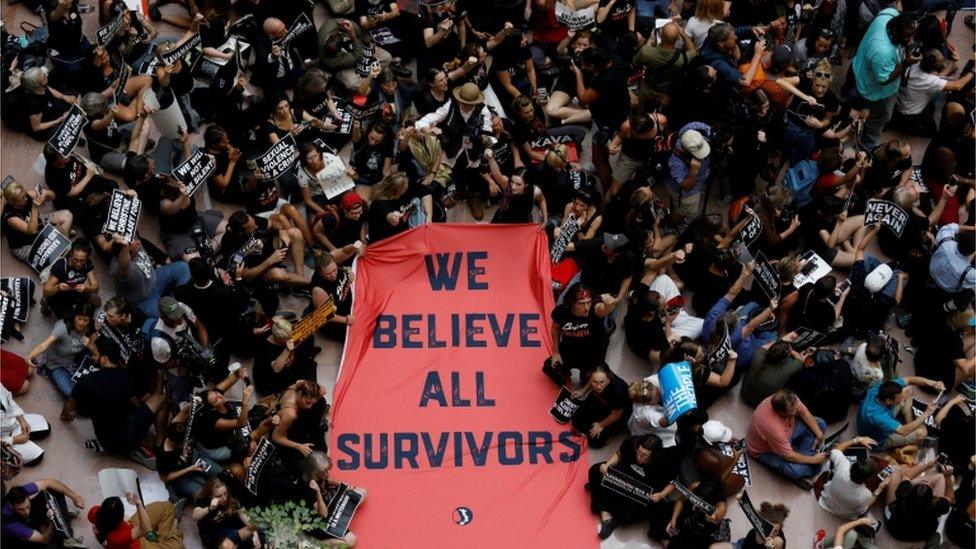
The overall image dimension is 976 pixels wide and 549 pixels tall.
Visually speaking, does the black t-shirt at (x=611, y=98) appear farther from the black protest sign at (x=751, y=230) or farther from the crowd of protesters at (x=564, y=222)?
the black protest sign at (x=751, y=230)

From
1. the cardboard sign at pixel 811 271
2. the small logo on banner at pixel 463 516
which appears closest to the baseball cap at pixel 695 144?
the cardboard sign at pixel 811 271

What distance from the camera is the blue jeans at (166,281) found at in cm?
1345

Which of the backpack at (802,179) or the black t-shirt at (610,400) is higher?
the backpack at (802,179)

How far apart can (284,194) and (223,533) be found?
411cm

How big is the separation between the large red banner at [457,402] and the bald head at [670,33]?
2.25 m

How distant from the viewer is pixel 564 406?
13023 millimetres

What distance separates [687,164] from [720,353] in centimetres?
210

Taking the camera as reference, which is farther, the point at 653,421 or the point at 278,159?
the point at 278,159

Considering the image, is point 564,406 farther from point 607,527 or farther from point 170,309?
point 170,309

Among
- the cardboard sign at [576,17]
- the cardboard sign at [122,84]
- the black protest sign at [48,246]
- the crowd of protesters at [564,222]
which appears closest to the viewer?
the crowd of protesters at [564,222]

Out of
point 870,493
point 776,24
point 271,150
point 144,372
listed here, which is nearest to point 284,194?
point 271,150

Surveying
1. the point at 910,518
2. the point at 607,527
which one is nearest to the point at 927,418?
the point at 910,518

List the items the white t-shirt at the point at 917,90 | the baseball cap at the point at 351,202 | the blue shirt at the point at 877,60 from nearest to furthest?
the baseball cap at the point at 351,202, the blue shirt at the point at 877,60, the white t-shirt at the point at 917,90

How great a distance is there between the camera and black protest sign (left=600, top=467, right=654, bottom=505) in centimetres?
1232
